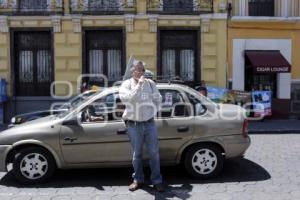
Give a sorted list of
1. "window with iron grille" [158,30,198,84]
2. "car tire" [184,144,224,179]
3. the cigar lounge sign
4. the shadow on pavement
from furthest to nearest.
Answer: "window with iron grille" [158,30,198,84], the cigar lounge sign, "car tire" [184,144,224,179], the shadow on pavement

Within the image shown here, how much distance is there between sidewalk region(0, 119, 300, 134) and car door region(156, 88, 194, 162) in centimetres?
675

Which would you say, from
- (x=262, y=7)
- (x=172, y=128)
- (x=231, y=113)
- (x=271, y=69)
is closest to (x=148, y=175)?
(x=172, y=128)

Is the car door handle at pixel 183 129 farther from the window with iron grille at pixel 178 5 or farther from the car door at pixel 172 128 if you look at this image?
the window with iron grille at pixel 178 5

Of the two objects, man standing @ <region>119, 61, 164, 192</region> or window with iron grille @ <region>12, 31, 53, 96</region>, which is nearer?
man standing @ <region>119, 61, 164, 192</region>

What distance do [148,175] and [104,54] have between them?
30.5 feet

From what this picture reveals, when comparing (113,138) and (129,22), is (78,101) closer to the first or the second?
(113,138)

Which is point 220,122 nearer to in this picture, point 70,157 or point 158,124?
point 158,124

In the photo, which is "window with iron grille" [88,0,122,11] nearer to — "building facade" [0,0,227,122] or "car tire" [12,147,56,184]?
"building facade" [0,0,227,122]

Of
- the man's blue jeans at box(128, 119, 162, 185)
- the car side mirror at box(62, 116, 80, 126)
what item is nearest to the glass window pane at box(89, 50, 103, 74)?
the car side mirror at box(62, 116, 80, 126)

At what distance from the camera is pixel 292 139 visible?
12.2 meters

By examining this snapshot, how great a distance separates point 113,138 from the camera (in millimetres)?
7211

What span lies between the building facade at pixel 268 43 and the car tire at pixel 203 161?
9.17 meters

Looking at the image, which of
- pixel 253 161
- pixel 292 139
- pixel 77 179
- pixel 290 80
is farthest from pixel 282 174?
pixel 290 80

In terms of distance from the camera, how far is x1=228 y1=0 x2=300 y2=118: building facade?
16.2 meters
